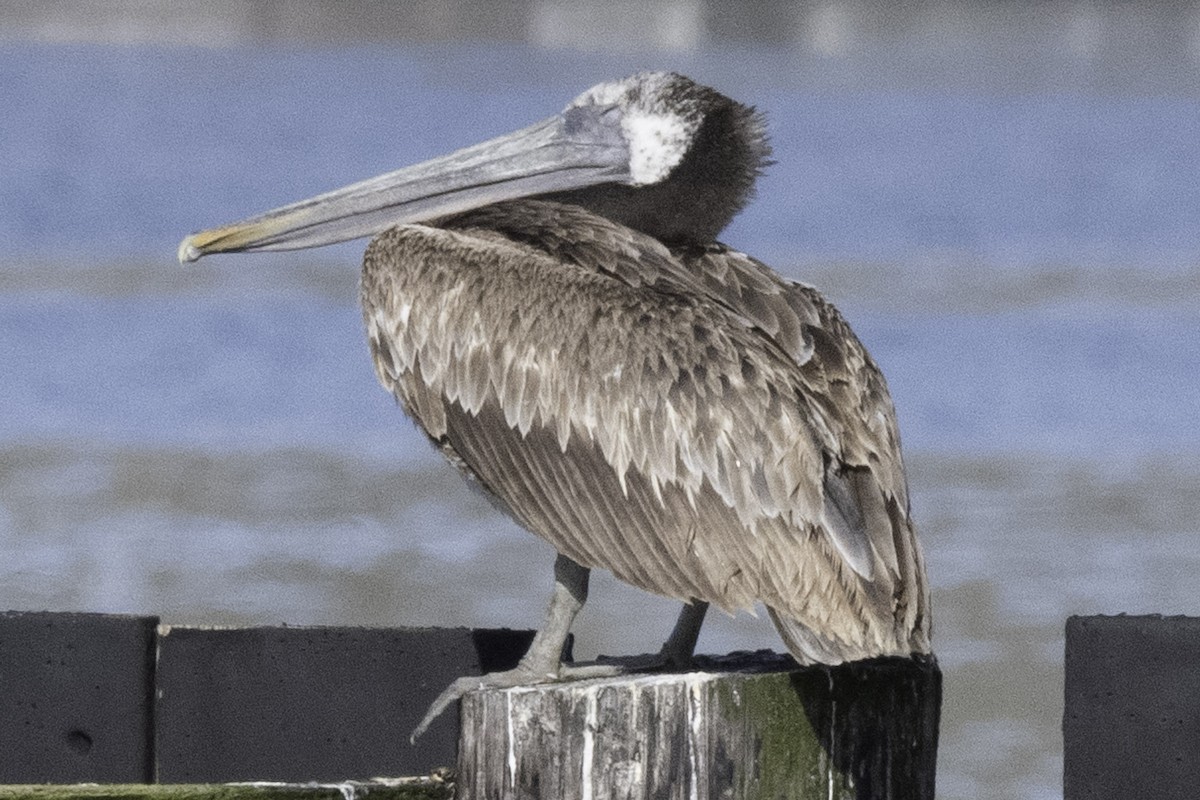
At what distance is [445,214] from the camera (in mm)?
4840

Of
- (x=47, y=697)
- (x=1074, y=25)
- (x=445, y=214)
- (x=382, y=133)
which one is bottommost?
(x=47, y=697)

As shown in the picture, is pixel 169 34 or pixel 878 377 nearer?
pixel 878 377

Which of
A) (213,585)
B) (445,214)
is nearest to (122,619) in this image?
(445,214)

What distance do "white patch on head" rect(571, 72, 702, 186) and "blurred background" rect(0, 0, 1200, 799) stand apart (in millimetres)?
2381

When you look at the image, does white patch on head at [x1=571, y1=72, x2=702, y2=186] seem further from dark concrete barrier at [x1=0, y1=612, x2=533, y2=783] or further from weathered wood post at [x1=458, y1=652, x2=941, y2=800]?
weathered wood post at [x1=458, y1=652, x2=941, y2=800]

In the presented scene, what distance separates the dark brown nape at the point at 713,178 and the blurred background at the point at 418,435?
89.5 inches

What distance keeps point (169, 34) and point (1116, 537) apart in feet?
89.0

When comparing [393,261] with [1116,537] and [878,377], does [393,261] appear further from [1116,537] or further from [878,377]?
[1116,537]

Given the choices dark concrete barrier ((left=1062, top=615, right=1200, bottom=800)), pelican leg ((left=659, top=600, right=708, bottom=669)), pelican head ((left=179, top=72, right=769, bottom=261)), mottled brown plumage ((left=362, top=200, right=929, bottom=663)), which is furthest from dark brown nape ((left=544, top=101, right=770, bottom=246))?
dark concrete barrier ((left=1062, top=615, right=1200, bottom=800))

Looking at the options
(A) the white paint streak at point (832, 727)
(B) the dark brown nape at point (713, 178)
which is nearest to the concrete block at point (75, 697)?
(A) the white paint streak at point (832, 727)

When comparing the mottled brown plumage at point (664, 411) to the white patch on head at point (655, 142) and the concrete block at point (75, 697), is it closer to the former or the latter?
the white patch on head at point (655, 142)

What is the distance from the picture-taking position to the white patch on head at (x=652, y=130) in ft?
16.4

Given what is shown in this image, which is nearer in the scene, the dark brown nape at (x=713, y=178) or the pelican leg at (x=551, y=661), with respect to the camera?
the pelican leg at (x=551, y=661)

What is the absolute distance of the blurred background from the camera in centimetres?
837
